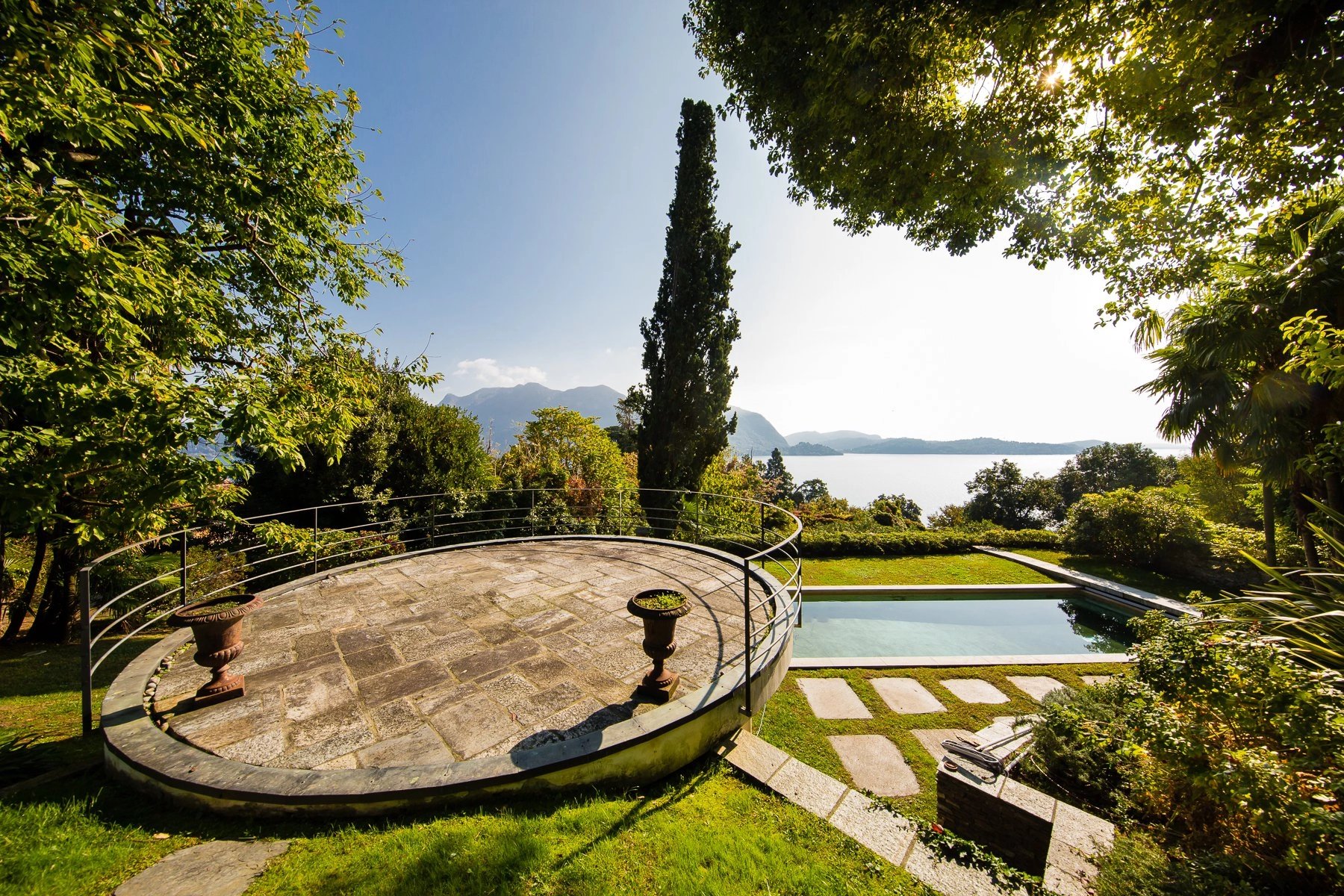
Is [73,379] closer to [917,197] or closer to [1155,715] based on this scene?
[917,197]

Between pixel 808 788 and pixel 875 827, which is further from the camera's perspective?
pixel 808 788

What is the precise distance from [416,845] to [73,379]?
3.88 meters

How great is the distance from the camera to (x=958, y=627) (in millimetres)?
7922

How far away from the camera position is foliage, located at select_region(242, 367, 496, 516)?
8289 millimetres

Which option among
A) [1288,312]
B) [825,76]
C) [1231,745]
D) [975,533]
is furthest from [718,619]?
[975,533]

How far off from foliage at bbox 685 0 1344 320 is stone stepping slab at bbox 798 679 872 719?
5.14m

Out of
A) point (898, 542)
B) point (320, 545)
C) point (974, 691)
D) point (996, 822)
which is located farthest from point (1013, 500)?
point (320, 545)

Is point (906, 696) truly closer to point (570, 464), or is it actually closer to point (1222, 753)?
point (1222, 753)

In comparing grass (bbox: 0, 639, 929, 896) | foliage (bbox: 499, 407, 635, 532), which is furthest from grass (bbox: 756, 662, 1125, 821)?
foliage (bbox: 499, 407, 635, 532)

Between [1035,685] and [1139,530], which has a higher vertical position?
[1139,530]

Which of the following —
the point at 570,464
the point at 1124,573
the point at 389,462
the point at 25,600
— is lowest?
the point at 1124,573

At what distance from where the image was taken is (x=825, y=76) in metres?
3.87

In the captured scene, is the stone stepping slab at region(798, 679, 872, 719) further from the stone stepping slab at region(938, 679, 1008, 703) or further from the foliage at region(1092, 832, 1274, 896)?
the foliage at region(1092, 832, 1274, 896)

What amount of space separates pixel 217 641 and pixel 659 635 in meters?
3.21
